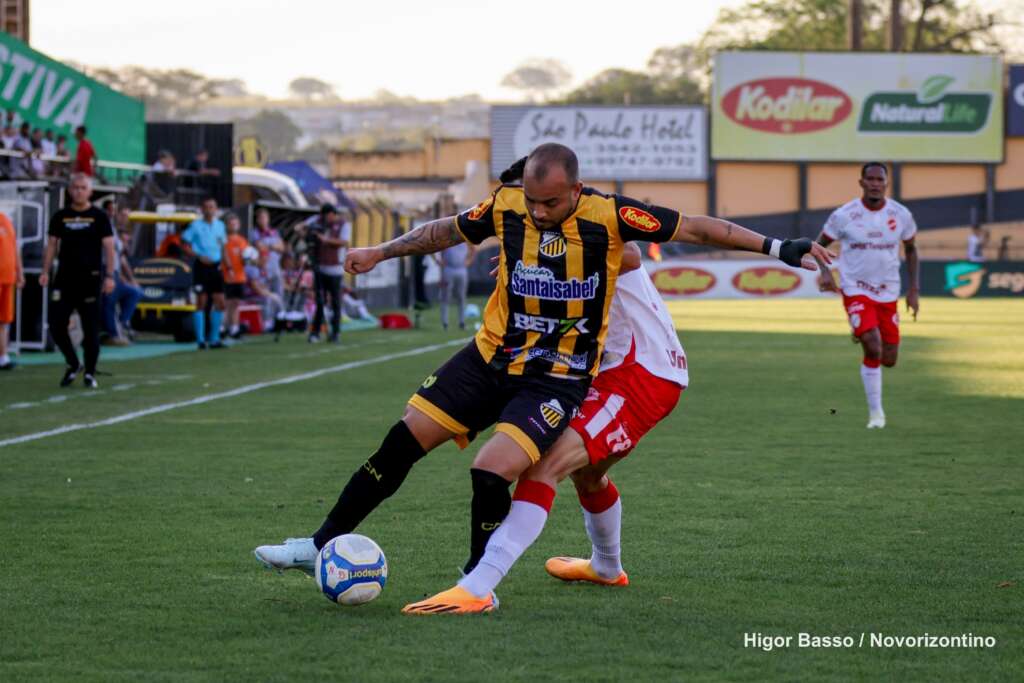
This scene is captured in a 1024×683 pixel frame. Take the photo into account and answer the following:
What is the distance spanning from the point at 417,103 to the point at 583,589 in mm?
195077

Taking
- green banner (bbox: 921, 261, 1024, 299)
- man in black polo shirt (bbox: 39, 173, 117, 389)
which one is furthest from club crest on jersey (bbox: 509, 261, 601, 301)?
green banner (bbox: 921, 261, 1024, 299)

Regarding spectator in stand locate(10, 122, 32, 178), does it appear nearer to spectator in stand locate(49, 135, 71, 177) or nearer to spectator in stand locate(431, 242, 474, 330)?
spectator in stand locate(49, 135, 71, 177)

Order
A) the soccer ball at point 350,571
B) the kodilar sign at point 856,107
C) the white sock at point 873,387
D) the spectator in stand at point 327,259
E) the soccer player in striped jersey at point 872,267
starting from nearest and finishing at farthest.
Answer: the soccer ball at point 350,571 < the white sock at point 873,387 < the soccer player in striped jersey at point 872,267 < the spectator in stand at point 327,259 < the kodilar sign at point 856,107

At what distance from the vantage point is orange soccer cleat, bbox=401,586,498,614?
620 centimetres

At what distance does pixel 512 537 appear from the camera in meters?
6.37

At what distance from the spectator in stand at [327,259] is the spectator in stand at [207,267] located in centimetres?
175

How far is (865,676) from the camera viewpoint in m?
5.30

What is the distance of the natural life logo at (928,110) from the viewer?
6138 cm

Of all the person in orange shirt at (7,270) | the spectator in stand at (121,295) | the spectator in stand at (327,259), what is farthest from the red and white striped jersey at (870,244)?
the spectator in stand at (121,295)

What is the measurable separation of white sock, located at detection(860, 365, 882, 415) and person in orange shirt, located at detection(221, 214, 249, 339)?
13.4 m

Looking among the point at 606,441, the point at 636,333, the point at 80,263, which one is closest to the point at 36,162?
the point at 80,263

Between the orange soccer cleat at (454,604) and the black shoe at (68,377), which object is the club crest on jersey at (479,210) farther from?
the black shoe at (68,377)

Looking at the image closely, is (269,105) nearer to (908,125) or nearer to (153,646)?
(908,125)

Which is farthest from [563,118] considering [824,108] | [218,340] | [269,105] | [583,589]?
[269,105]
